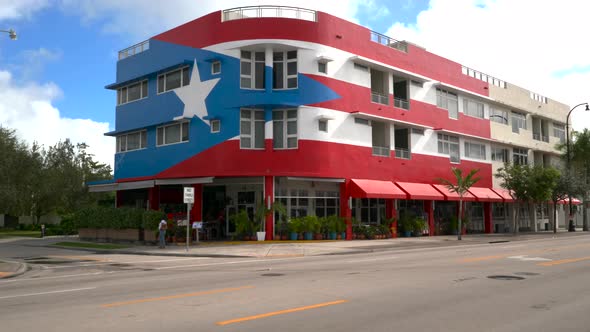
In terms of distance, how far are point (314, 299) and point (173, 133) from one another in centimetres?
2780

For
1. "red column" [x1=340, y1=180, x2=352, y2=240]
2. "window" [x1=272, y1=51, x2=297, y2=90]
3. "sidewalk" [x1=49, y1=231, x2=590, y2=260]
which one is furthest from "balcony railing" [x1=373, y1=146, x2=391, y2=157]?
"sidewalk" [x1=49, y1=231, x2=590, y2=260]

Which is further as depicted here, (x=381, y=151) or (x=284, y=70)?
(x=381, y=151)

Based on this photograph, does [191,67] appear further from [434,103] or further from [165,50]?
[434,103]

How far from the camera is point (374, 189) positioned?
3394 cm

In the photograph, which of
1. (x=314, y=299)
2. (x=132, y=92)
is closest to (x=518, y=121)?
(x=132, y=92)

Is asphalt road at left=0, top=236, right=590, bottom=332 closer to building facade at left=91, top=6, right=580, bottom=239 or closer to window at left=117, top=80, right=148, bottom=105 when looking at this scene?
building facade at left=91, top=6, right=580, bottom=239

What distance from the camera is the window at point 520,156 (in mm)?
51344

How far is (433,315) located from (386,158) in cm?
2885

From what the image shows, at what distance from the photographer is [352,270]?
15.3 meters

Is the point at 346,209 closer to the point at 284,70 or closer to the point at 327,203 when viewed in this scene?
the point at 327,203

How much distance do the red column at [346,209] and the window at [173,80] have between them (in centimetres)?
1226

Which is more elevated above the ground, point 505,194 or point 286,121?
point 286,121

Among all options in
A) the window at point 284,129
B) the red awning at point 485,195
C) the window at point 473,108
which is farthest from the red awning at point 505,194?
the window at point 284,129

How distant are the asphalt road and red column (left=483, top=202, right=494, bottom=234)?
3163 centimetres
